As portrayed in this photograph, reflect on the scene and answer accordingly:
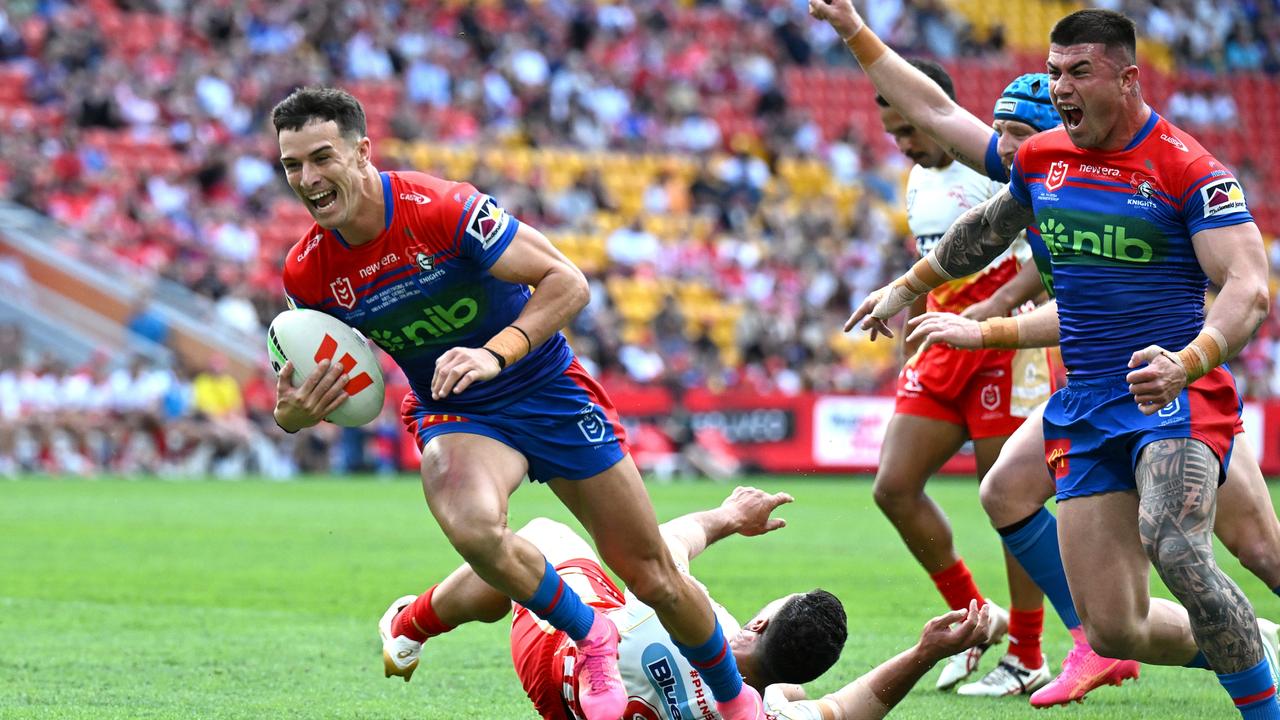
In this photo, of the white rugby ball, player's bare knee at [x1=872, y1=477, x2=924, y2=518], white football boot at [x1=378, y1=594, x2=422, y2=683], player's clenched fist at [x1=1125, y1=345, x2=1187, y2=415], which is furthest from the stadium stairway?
player's clenched fist at [x1=1125, y1=345, x2=1187, y2=415]

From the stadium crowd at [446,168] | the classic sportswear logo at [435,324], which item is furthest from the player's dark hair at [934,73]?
the stadium crowd at [446,168]

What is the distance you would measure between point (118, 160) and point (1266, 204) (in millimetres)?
23492

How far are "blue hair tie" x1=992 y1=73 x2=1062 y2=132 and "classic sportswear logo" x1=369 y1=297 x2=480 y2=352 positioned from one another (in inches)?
94.0

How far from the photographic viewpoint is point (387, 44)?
98.7ft

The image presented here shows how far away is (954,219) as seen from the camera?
8094 mm

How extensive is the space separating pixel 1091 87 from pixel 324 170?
Result: 2.75 metres

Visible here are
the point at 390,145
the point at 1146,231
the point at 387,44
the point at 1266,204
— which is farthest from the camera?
the point at 1266,204

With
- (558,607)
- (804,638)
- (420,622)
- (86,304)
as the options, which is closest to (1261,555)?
(804,638)

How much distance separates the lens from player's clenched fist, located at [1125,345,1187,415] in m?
5.21

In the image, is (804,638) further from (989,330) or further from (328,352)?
(328,352)

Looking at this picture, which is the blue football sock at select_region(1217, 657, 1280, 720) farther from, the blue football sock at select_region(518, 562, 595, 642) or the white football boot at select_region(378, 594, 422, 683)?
the white football boot at select_region(378, 594, 422, 683)

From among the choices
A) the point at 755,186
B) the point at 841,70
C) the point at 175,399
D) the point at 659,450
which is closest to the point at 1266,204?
the point at 841,70

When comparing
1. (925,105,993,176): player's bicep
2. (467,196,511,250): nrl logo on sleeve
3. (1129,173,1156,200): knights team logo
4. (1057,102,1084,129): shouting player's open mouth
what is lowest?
(467,196,511,250): nrl logo on sleeve

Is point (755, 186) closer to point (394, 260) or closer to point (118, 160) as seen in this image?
point (118, 160)
